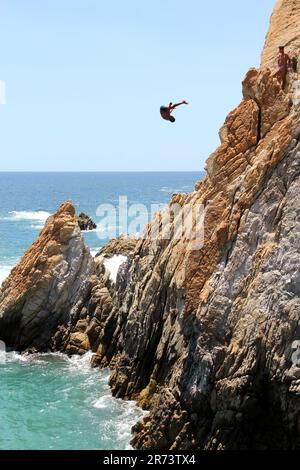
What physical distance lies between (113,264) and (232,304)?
19.5 m

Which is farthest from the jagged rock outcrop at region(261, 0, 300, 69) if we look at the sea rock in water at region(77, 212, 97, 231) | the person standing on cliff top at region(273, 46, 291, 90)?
the sea rock in water at region(77, 212, 97, 231)

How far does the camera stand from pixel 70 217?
119 ft

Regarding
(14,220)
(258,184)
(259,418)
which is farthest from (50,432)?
(14,220)

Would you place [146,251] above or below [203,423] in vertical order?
above

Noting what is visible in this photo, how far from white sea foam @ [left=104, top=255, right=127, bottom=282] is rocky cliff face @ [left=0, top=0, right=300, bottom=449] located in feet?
24.7

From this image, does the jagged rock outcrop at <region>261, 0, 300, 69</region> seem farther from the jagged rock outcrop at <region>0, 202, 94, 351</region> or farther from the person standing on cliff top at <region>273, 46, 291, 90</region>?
the jagged rock outcrop at <region>0, 202, 94, 351</region>

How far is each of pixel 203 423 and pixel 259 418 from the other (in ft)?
6.54

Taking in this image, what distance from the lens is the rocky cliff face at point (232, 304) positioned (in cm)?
1919

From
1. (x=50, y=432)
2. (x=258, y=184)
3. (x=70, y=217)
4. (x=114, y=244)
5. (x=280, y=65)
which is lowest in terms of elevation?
(x=50, y=432)

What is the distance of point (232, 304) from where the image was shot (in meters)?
20.5

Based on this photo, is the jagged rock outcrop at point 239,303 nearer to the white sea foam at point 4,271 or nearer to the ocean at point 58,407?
the ocean at point 58,407

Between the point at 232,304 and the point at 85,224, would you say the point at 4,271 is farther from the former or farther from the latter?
the point at 232,304
